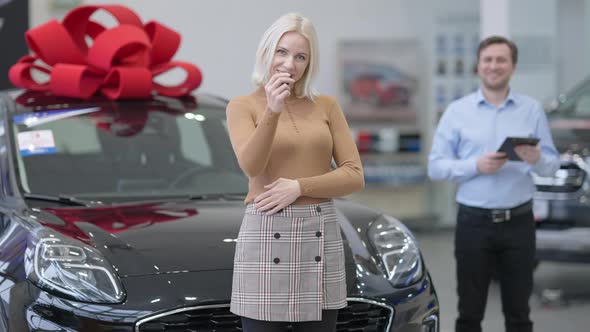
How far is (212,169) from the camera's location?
4.29m

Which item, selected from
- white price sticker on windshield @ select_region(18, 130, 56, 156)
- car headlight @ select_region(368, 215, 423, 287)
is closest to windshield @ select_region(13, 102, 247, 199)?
white price sticker on windshield @ select_region(18, 130, 56, 156)

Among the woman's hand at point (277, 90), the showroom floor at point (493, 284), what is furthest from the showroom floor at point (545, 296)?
the woman's hand at point (277, 90)

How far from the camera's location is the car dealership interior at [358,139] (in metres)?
3.29

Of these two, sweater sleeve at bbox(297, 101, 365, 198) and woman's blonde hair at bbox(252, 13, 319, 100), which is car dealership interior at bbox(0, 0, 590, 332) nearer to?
sweater sleeve at bbox(297, 101, 365, 198)

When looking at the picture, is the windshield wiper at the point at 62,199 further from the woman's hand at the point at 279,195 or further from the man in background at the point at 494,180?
the man in background at the point at 494,180

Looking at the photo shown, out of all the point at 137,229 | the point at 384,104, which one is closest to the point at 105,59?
the point at 137,229

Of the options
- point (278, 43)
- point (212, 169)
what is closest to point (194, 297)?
point (278, 43)

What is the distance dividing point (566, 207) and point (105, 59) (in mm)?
3044

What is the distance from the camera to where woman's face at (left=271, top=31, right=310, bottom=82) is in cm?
268

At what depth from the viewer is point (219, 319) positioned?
122 inches

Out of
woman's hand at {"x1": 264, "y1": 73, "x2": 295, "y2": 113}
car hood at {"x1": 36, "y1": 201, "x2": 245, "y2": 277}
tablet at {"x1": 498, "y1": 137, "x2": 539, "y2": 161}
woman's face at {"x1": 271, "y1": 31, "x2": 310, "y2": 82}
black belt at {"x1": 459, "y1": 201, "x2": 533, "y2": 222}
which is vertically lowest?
black belt at {"x1": 459, "y1": 201, "x2": 533, "y2": 222}

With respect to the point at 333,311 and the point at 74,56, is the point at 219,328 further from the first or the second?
the point at 74,56

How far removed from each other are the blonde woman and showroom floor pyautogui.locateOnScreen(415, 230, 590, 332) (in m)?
2.87

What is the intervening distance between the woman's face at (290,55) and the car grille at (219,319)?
0.84 m
